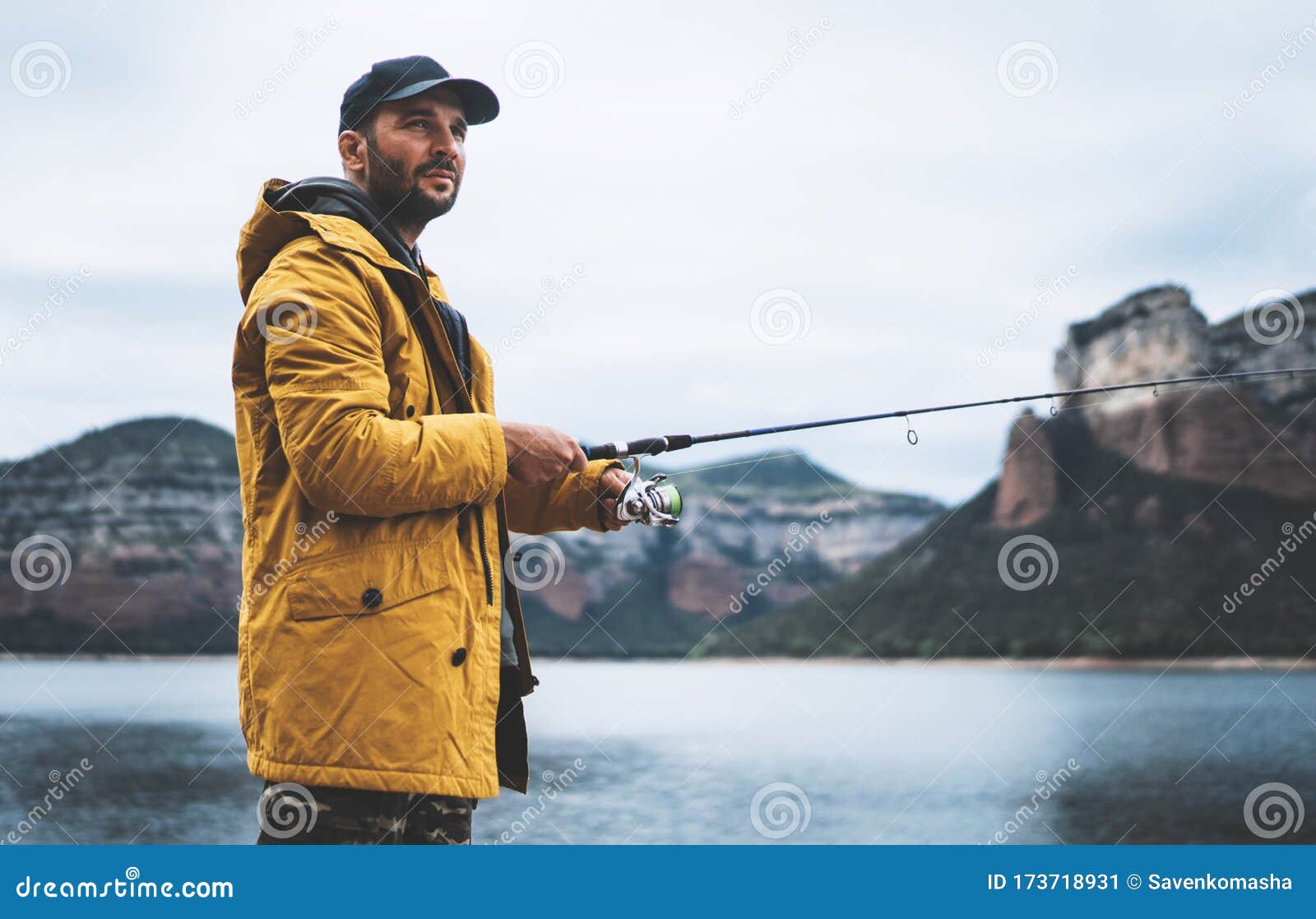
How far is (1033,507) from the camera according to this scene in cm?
9594

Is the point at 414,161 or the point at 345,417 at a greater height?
the point at 414,161

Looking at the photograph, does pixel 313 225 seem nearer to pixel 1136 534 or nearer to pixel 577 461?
pixel 577 461

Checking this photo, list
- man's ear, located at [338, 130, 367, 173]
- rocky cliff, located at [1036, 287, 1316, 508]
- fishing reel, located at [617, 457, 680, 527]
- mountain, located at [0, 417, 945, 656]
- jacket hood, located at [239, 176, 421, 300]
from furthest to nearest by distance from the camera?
mountain, located at [0, 417, 945, 656], rocky cliff, located at [1036, 287, 1316, 508], fishing reel, located at [617, 457, 680, 527], man's ear, located at [338, 130, 367, 173], jacket hood, located at [239, 176, 421, 300]

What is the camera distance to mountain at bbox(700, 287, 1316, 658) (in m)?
80.8

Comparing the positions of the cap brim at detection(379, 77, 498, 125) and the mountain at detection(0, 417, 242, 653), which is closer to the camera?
the cap brim at detection(379, 77, 498, 125)

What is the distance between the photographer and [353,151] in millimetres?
2535

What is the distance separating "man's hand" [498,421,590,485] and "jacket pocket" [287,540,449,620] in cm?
28

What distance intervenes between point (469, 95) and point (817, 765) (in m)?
38.7

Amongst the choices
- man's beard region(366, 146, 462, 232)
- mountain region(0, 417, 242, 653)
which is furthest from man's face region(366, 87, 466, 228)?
mountain region(0, 417, 242, 653)

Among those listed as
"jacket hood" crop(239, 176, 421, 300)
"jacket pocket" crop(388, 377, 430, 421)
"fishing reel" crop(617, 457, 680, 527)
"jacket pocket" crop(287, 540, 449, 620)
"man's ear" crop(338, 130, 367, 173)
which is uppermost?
"man's ear" crop(338, 130, 367, 173)

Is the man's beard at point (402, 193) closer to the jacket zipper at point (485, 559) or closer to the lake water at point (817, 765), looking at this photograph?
the jacket zipper at point (485, 559)

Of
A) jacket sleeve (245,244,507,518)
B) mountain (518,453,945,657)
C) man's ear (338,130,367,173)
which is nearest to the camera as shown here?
jacket sleeve (245,244,507,518)

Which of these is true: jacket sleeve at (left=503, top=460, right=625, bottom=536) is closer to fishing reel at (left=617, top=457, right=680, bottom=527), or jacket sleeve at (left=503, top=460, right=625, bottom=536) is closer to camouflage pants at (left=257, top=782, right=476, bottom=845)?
fishing reel at (left=617, top=457, right=680, bottom=527)

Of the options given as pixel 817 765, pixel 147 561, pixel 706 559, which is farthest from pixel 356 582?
pixel 706 559
